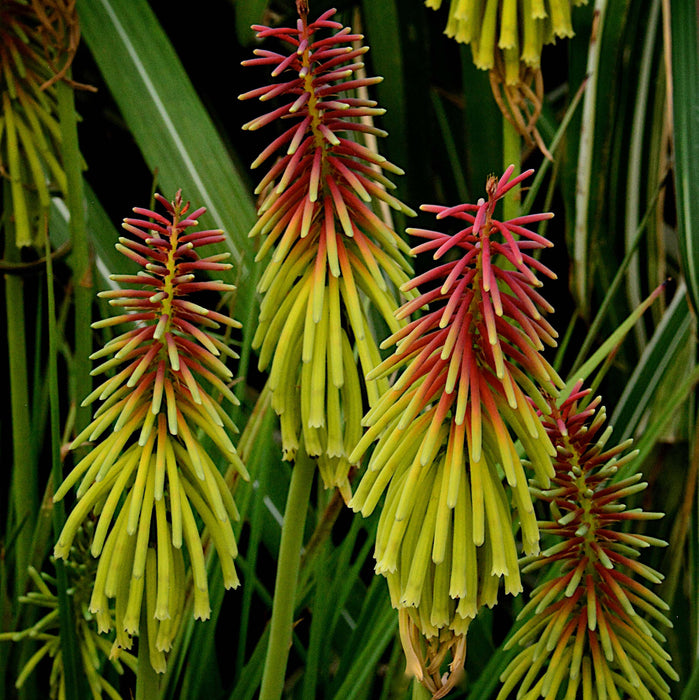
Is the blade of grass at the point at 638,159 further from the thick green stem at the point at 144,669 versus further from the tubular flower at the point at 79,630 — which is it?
the thick green stem at the point at 144,669

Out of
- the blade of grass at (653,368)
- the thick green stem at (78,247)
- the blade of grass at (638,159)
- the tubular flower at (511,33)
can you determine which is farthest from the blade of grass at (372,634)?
the blade of grass at (638,159)

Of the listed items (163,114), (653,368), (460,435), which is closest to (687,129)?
(653,368)

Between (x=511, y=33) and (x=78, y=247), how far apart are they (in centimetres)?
34

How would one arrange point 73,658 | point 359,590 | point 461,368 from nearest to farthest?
point 461,368 → point 73,658 → point 359,590

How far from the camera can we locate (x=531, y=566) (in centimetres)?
46

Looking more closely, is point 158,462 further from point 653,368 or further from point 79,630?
point 653,368

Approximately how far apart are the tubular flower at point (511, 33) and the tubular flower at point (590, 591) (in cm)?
29

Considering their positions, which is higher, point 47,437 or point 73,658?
point 47,437

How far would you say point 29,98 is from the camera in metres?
0.73

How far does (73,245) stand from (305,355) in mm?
337

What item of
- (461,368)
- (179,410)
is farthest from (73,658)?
(461,368)

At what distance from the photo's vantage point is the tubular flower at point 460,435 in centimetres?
36

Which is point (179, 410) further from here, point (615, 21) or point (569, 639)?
point (615, 21)

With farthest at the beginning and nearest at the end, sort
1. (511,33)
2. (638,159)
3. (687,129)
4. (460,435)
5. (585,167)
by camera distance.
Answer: (638,159) → (585,167) → (687,129) → (511,33) → (460,435)
